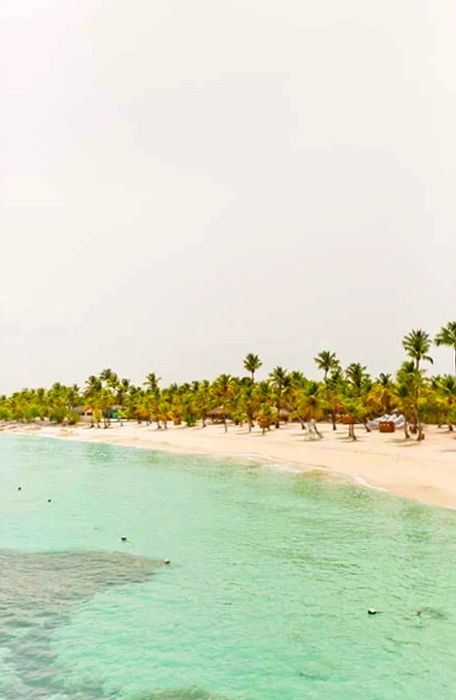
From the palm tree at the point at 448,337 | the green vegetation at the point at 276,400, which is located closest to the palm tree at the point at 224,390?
the green vegetation at the point at 276,400

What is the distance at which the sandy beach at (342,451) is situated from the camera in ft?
142

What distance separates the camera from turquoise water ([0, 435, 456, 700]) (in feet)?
45.1

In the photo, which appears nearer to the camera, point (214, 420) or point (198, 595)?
point (198, 595)

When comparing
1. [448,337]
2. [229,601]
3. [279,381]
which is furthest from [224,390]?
[229,601]

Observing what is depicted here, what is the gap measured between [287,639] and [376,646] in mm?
2362

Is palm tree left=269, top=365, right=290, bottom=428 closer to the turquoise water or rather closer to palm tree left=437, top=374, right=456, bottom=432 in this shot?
palm tree left=437, top=374, right=456, bottom=432

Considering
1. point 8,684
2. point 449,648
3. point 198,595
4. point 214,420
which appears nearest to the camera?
point 8,684

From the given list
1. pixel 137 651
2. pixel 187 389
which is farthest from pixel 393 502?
pixel 187 389

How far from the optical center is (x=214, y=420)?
11944cm

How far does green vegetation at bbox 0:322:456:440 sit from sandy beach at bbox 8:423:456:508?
9.58 feet

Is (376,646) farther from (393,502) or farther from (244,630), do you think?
(393,502)

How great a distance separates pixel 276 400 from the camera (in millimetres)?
101125

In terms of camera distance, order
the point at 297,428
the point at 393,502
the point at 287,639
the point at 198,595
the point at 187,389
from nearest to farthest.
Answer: the point at 287,639 → the point at 198,595 → the point at 393,502 → the point at 297,428 → the point at 187,389

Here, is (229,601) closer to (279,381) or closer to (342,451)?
(342,451)
